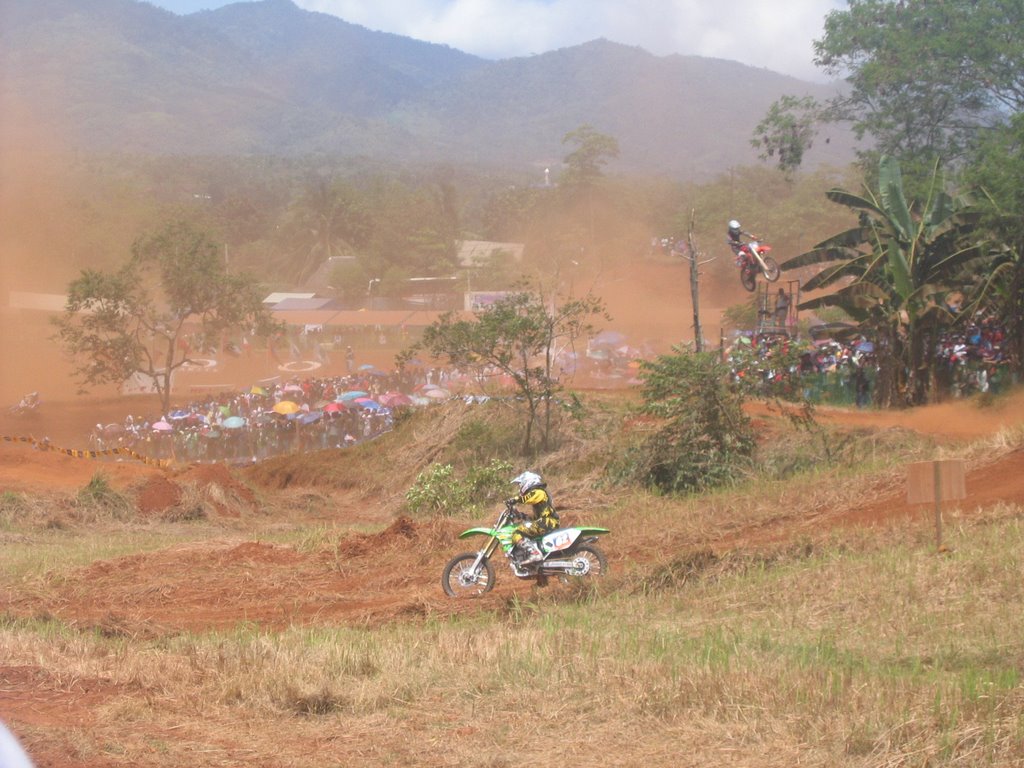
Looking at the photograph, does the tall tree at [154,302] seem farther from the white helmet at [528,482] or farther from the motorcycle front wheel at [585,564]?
the motorcycle front wheel at [585,564]

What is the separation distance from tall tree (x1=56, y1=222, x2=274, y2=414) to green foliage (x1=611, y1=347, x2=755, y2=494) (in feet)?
84.8

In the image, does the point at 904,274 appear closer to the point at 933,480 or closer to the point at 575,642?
the point at 933,480

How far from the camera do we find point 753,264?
31.4m

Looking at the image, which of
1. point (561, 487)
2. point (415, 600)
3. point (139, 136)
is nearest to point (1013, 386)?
point (561, 487)

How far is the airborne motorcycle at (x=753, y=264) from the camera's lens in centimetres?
3104

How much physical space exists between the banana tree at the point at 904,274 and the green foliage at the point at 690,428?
7.78 m

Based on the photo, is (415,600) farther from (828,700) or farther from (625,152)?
(625,152)

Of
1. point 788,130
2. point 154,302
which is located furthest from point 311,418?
point 788,130

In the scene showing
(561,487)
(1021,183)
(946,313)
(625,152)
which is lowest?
(561,487)

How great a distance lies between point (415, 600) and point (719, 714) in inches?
229

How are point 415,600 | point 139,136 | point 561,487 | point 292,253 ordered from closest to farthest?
point 415,600 < point 561,487 < point 292,253 < point 139,136

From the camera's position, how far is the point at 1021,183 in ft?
90.2

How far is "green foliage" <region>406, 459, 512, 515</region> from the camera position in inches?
880

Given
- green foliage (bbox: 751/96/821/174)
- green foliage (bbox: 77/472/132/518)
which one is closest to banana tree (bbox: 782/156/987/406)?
green foliage (bbox: 751/96/821/174)
